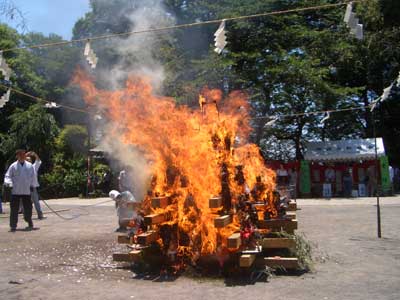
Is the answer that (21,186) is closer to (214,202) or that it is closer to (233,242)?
(214,202)

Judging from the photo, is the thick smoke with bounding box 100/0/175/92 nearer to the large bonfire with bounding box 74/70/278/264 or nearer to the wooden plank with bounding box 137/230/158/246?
the large bonfire with bounding box 74/70/278/264

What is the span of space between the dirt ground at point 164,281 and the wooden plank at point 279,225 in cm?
65

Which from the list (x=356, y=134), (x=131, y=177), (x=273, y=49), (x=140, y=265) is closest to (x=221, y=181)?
(x=140, y=265)

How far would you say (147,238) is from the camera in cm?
623

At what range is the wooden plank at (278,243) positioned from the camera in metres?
6.16

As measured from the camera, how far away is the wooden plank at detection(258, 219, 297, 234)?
263 inches

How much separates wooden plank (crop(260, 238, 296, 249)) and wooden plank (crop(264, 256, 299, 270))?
0.19m

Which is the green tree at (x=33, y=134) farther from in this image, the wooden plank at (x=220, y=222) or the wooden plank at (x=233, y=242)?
the wooden plank at (x=233, y=242)

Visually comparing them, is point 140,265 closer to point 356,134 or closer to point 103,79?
point 103,79

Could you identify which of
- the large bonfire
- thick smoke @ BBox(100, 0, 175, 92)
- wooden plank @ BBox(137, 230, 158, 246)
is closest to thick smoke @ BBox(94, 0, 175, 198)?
thick smoke @ BBox(100, 0, 175, 92)

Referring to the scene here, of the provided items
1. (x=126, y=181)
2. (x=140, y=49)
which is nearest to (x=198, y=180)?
(x=126, y=181)

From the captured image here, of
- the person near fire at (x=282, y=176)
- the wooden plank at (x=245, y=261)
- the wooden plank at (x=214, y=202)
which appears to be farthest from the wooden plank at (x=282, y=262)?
the person near fire at (x=282, y=176)

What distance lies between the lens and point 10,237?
31.5 ft

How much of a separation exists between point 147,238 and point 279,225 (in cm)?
198
